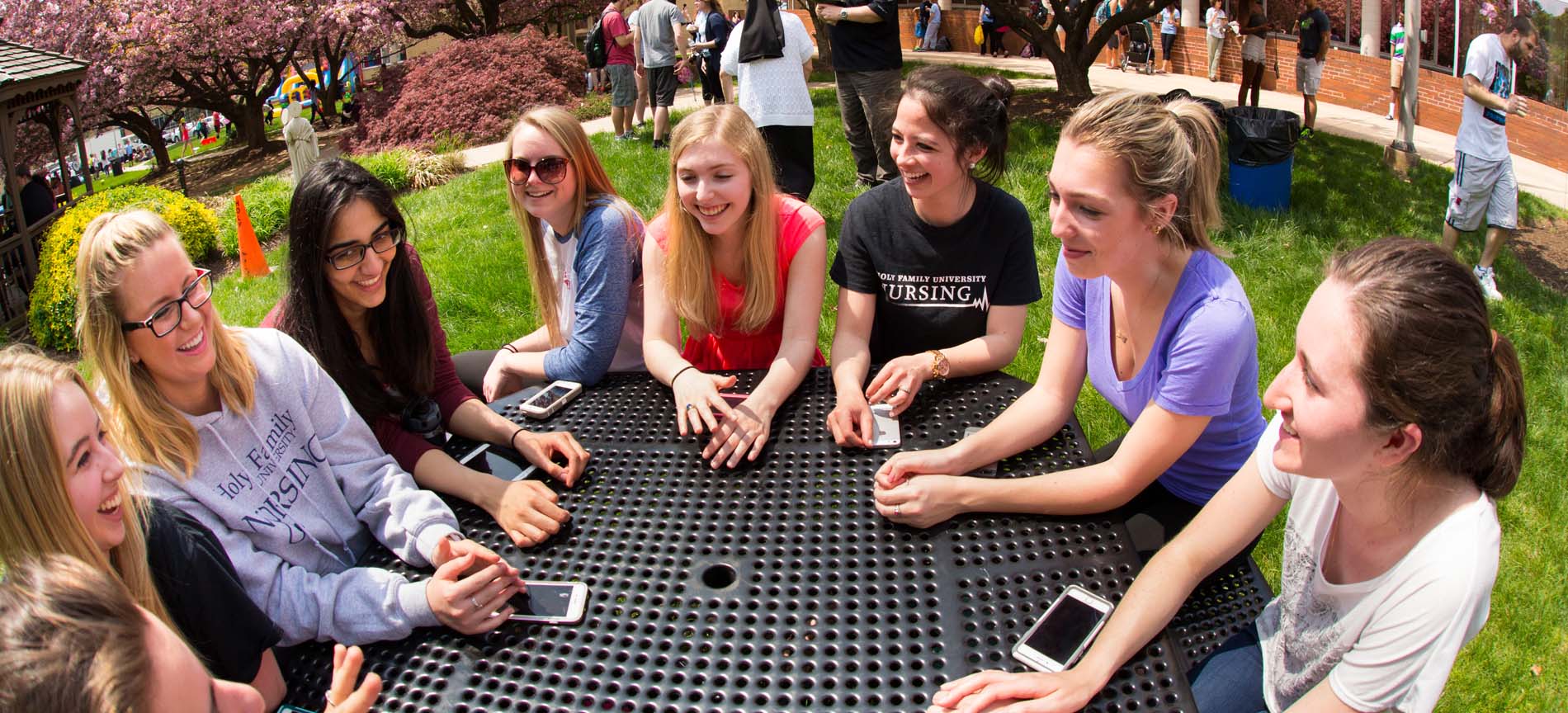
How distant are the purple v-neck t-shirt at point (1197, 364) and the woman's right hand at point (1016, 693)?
87cm

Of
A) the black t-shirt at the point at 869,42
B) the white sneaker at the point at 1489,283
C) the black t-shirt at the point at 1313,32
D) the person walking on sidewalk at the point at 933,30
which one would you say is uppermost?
the person walking on sidewalk at the point at 933,30

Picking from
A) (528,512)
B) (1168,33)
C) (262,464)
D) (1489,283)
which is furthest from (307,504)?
(1168,33)

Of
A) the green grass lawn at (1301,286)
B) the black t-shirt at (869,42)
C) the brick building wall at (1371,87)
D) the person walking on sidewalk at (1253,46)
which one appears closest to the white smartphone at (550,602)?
the green grass lawn at (1301,286)

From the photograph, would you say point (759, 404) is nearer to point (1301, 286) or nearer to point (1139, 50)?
point (1301, 286)

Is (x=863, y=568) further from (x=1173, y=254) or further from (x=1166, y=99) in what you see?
(x=1166, y=99)

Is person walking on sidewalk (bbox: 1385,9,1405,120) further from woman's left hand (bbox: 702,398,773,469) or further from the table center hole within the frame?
the table center hole

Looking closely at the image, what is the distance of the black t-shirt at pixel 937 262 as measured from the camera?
2996mm

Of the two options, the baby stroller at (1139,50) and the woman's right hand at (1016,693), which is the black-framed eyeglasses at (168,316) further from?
the baby stroller at (1139,50)

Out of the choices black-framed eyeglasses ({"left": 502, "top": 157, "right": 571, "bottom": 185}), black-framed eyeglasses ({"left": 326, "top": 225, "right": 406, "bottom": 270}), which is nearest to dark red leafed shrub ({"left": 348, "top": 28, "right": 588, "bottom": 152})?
black-framed eyeglasses ({"left": 502, "top": 157, "right": 571, "bottom": 185})

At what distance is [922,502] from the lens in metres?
1.96

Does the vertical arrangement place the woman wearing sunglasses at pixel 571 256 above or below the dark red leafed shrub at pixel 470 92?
below

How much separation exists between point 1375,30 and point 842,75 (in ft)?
38.4

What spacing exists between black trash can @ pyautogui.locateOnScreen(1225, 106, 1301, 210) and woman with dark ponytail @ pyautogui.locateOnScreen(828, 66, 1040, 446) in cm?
466

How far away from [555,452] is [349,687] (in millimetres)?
822
